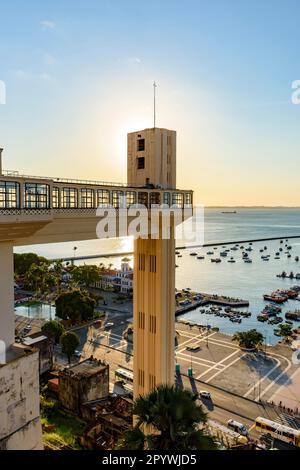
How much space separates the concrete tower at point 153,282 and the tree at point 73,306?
1411 inches

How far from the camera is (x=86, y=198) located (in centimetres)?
1702

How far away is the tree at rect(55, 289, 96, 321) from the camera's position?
2238 inches

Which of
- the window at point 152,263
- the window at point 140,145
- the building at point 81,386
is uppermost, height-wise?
the window at point 140,145

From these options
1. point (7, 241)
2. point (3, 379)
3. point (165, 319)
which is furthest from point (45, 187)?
point (165, 319)

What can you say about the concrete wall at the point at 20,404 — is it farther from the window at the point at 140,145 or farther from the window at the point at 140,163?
the window at the point at 140,145

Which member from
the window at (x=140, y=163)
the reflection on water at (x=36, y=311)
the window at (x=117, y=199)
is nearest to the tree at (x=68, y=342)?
the reflection on water at (x=36, y=311)

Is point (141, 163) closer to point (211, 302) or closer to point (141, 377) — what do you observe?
point (141, 377)

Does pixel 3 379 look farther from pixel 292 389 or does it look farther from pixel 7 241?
pixel 292 389

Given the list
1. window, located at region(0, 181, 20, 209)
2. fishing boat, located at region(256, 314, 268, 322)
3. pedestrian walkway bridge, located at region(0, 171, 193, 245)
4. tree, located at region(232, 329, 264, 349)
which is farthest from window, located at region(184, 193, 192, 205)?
fishing boat, located at region(256, 314, 268, 322)

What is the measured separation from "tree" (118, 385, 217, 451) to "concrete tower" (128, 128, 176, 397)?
32.7 feet

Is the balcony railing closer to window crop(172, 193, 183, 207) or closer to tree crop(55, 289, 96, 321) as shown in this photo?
window crop(172, 193, 183, 207)

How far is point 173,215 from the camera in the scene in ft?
71.6

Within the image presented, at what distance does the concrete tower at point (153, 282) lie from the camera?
21.3m
